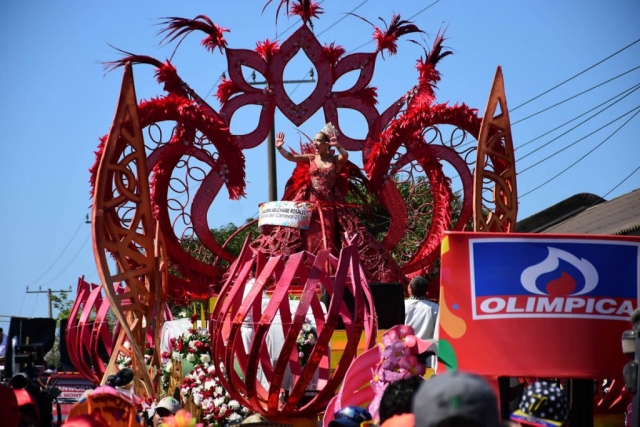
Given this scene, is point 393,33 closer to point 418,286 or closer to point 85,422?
point 418,286

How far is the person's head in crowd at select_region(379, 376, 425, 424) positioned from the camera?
5031 millimetres

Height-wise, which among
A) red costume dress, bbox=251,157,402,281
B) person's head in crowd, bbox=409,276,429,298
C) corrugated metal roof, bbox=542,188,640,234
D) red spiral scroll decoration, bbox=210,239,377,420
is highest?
corrugated metal roof, bbox=542,188,640,234

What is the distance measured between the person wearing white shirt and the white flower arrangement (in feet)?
6.85

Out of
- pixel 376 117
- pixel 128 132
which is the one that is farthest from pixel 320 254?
pixel 376 117

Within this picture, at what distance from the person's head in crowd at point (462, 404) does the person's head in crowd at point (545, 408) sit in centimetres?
133

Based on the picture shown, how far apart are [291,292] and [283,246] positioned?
111 centimetres

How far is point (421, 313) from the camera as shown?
13.1 meters

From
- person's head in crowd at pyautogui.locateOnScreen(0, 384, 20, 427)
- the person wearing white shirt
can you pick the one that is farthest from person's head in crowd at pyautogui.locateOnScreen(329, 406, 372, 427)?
the person wearing white shirt

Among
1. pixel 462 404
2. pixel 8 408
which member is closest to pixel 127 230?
pixel 8 408

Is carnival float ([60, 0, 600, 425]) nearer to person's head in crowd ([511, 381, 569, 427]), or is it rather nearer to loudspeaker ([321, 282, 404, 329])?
loudspeaker ([321, 282, 404, 329])

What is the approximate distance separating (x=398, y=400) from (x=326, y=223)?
37.4 feet

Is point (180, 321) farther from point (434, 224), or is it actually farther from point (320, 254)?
point (320, 254)

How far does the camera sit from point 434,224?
17719 mm

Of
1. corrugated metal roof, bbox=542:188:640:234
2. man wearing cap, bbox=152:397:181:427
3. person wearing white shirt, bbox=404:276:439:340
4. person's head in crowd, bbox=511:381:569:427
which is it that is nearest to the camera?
person's head in crowd, bbox=511:381:569:427
